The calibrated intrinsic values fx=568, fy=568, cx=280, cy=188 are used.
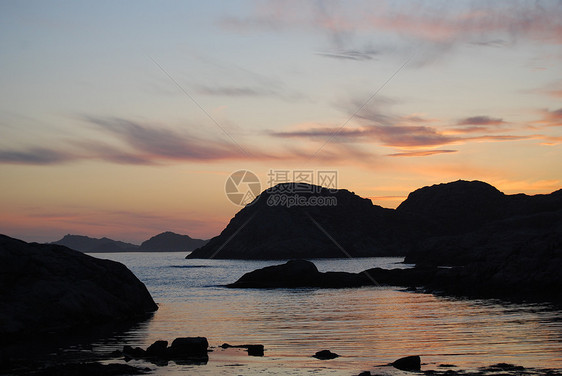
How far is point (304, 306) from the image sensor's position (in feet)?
152

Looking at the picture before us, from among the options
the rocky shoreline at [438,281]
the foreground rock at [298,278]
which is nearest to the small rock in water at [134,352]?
the rocky shoreline at [438,281]

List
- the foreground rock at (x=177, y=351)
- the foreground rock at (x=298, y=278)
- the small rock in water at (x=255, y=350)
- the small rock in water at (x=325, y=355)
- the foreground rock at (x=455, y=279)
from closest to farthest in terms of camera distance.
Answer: the small rock in water at (x=325, y=355)
the foreground rock at (x=177, y=351)
the small rock in water at (x=255, y=350)
the foreground rock at (x=455, y=279)
the foreground rock at (x=298, y=278)

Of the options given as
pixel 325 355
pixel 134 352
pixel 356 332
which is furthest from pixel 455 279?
pixel 134 352

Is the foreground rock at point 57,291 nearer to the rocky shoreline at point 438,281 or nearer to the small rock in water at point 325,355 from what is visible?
the small rock in water at point 325,355

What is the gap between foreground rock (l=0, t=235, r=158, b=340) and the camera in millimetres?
31203

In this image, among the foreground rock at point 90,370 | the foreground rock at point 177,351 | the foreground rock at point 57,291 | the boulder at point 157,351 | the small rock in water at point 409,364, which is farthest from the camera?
the foreground rock at point 57,291

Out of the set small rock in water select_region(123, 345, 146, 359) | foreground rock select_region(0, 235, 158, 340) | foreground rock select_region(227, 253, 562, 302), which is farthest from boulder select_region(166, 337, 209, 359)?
foreground rock select_region(227, 253, 562, 302)

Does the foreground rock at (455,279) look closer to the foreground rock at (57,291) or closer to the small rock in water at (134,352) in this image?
the foreground rock at (57,291)

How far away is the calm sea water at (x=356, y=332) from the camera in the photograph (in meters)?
21.3

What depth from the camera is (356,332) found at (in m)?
30.7

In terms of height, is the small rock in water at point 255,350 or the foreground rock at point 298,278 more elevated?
the foreground rock at point 298,278

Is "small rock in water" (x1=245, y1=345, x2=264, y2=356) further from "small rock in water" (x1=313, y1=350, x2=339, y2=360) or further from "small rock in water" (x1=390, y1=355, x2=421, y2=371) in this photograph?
"small rock in water" (x1=390, y1=355, x2=421, y2=371)

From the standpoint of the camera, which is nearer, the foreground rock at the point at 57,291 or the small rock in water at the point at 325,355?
the small rock in water at the point at 325,355

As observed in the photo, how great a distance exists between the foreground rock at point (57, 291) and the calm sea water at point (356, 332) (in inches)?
111
